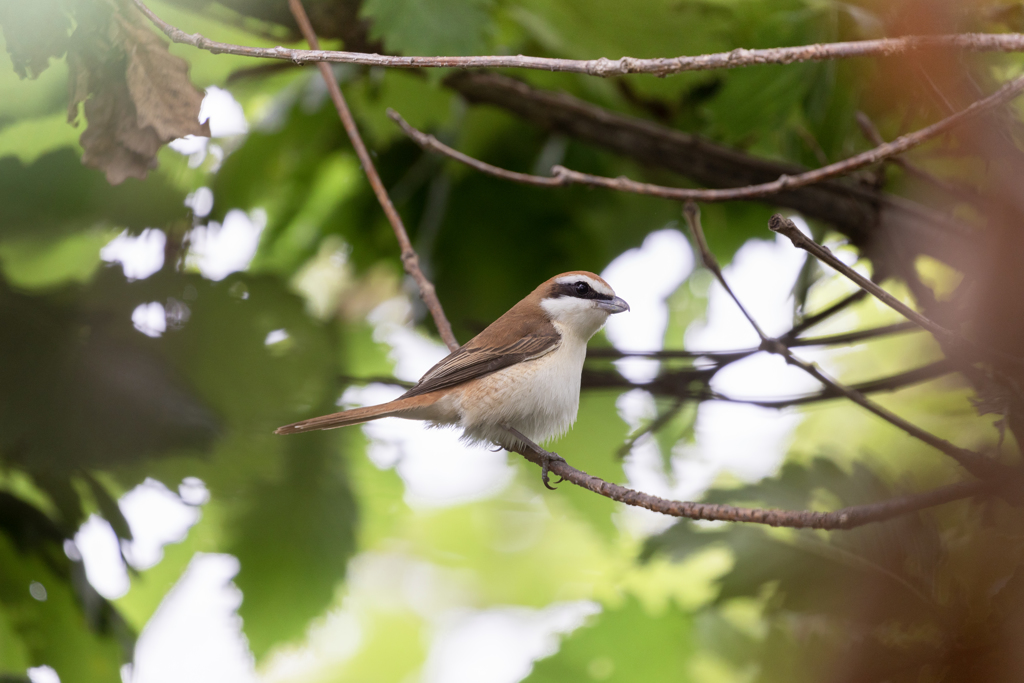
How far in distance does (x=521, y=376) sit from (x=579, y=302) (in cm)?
14

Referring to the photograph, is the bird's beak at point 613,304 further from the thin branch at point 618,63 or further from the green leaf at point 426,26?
the green leaf at point 426,26

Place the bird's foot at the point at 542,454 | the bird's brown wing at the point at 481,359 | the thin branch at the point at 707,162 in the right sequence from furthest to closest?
the thin branch at the point at 707,162, the bird's brown wing at the point at 481,359, the bird's foot at the point at 542,454

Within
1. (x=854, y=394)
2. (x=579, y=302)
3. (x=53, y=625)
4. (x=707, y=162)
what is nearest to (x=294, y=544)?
(x=53, y=625)

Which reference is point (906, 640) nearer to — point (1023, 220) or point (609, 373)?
point (1023, 220)

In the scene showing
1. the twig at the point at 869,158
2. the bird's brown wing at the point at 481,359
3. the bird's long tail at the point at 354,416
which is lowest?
the bird's long tail at the point at 354,416

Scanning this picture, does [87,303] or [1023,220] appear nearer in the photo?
[1023,220]

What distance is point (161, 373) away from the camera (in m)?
1.42

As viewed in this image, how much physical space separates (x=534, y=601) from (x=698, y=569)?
1127mm

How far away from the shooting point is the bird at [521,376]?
3.32ft

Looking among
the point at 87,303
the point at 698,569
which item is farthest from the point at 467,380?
the point at 698,569

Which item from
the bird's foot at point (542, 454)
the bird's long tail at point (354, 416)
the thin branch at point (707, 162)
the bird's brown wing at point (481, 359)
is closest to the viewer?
the bird's long tail at point (354, 416)

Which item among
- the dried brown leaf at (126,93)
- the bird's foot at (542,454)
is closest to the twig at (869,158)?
the bird's foot at (542,454)

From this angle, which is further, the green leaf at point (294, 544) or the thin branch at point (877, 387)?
the green leaf at point (294, 544)

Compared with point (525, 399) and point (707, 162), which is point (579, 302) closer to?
point (525, 399)
